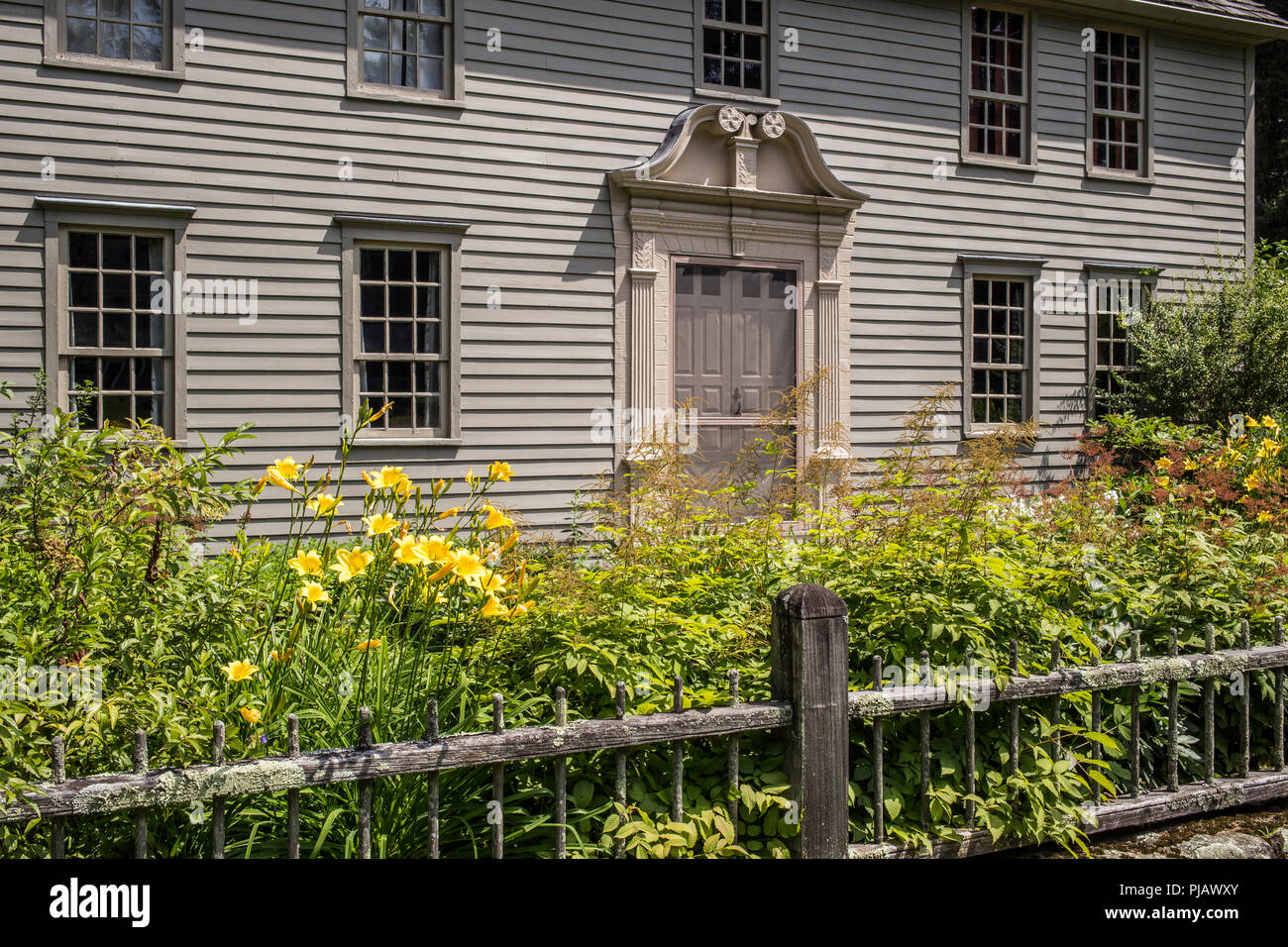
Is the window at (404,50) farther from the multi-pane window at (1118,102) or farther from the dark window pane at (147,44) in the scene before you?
the multi-pane window at (1118,102)

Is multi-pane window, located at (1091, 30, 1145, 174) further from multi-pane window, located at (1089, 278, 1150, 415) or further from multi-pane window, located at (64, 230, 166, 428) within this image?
multi-pane window, located at (64, 230, 166, 428)

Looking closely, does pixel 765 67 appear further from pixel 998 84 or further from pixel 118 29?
pixel 118 29

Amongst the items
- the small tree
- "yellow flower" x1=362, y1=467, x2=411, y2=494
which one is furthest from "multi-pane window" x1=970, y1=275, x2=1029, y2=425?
"yellow flower" x1=362, y1=467, x2=411, y2=494

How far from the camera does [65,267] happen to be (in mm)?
8234

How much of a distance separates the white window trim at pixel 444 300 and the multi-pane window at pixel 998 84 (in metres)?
6.26

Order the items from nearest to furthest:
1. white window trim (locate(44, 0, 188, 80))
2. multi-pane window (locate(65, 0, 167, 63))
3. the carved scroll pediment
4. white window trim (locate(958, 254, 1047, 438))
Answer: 1. white window trim (locate(44, 0, 188, 80))
2. multi-pane window (locate(65, 0, 167, 63))
3. the carved scroll pediment
4. white window trim (locate(958, 254, 1047, 438))

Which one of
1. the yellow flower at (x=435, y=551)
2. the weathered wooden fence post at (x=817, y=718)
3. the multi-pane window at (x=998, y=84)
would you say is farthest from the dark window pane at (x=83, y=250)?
the multi-pane window at (x=998, y=84)

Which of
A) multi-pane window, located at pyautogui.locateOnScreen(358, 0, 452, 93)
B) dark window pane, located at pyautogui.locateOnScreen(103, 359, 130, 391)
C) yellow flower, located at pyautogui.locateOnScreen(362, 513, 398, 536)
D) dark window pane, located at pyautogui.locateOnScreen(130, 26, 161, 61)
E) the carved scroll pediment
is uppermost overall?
multi-pane window, located at pyautogui.locateOnScreen(358, 0, 452, 93)

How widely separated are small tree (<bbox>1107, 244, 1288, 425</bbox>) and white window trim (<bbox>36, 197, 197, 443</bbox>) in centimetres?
1025

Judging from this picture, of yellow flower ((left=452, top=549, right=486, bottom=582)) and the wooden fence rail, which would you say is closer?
the wooden fence rail

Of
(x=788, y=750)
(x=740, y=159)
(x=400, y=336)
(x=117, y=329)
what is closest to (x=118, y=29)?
(x=117, y=329)

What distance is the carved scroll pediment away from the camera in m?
10.0

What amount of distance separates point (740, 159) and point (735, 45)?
1.34m

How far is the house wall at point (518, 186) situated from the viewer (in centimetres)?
843
